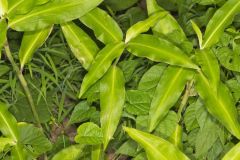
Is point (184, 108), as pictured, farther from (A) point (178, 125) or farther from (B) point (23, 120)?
(B) point (23, 120)

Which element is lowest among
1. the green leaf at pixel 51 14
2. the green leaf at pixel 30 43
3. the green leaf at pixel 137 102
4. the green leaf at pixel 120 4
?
the green leaf at pixel 137 102

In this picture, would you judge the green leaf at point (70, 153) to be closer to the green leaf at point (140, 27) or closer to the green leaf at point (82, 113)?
the green leaf at point (82, 113)

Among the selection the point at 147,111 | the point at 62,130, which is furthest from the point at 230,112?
the point at 62,130

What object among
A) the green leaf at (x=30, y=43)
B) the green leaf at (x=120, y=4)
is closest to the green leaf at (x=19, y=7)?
the green leaf at (x=30, y=43)

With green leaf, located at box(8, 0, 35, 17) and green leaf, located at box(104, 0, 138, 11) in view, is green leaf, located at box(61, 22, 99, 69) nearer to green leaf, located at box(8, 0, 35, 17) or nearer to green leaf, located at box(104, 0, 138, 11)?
green leaf, located at box(8, 0, 35, 17)

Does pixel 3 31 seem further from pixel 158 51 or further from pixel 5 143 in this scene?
pixel 158 51

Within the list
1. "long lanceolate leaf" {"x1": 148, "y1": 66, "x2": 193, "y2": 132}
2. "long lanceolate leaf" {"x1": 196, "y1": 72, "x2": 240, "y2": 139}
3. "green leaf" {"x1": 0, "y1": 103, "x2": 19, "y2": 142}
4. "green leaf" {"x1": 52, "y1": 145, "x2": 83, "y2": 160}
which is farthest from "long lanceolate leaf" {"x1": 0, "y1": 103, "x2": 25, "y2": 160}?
"long lanceolate leaf" {"x1": 196, "y1": 72, "x2": 240, "y2": 139}

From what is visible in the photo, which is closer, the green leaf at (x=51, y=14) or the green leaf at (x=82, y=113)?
the green leaf at (x=51, y=14)

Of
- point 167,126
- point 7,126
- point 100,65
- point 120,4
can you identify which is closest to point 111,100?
point 100,65
